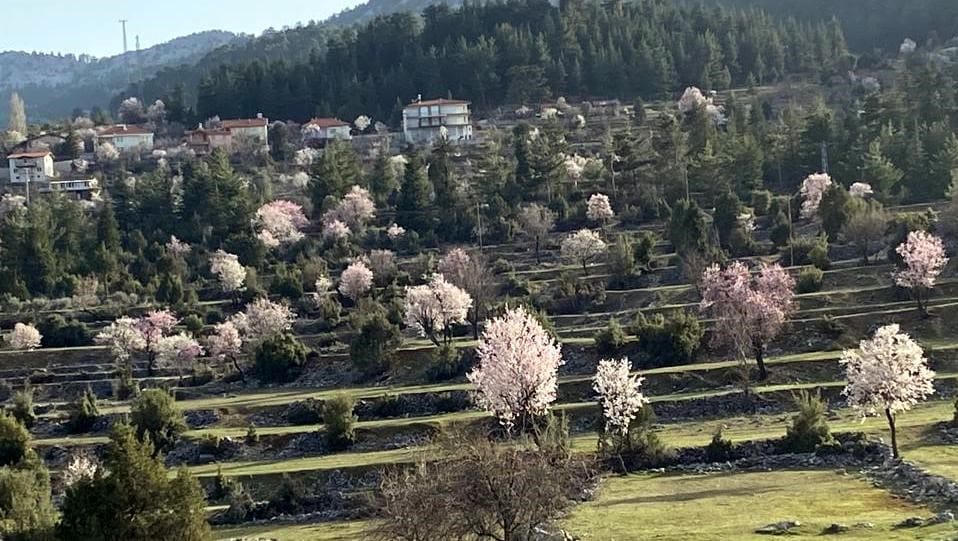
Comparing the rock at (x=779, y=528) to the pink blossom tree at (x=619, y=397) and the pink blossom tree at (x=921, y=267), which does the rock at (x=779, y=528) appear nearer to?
the pink blossom tree at (x=619, y=397)

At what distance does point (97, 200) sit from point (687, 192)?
5345 cm

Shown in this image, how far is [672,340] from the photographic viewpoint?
48.7 meters

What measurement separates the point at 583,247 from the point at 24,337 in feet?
111

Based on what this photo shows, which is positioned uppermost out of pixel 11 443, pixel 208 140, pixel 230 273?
pixel 208 140

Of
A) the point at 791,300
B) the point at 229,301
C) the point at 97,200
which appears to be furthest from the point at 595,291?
the point at 97,200

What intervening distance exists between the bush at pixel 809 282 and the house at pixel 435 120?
58.2 metres

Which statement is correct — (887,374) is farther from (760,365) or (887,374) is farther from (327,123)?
(327,123)

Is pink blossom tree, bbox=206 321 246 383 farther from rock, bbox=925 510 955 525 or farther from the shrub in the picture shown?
rock, bbox=925 510 955 525

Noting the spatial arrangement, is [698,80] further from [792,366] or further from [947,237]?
[792,366]

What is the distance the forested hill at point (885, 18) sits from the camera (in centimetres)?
13588

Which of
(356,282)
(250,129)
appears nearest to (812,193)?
(356,282)

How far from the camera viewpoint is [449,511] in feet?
76.5

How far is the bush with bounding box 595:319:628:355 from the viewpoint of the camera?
164 ft

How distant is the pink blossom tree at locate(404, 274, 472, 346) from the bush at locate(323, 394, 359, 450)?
1336 cm
